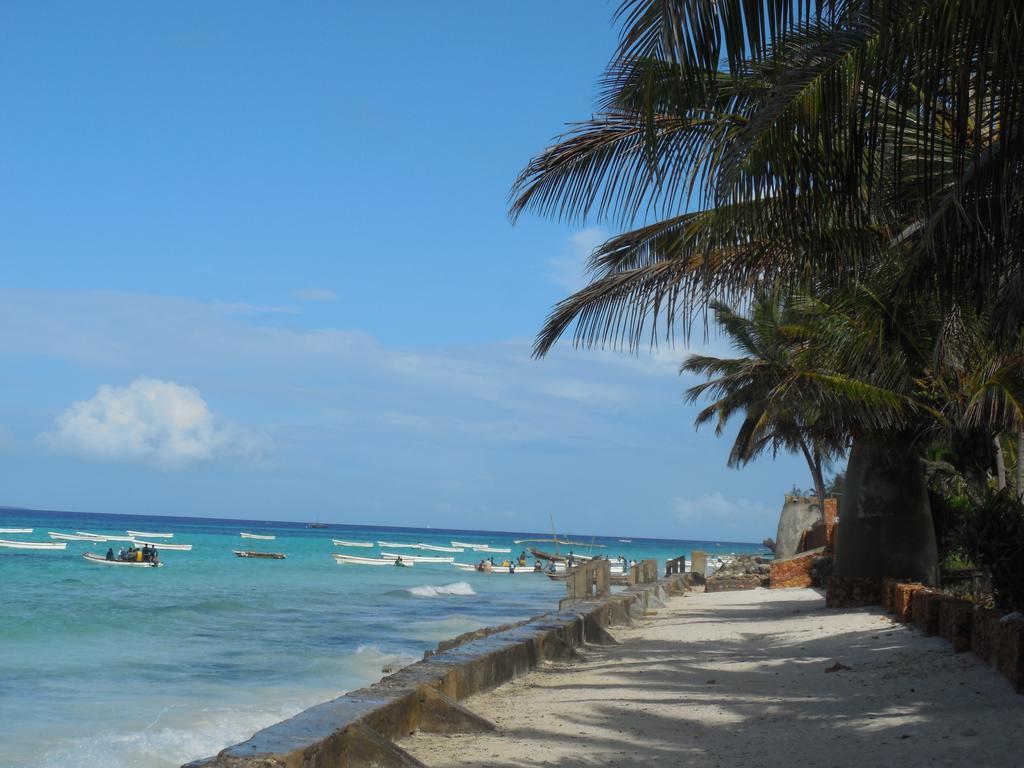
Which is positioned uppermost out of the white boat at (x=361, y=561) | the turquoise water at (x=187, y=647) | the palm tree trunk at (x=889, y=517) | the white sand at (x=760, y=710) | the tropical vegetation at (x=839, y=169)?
the tropical vegetation at (x=839, y=169)

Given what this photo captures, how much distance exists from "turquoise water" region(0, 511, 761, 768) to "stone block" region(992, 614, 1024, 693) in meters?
8.59

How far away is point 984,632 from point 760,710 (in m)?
2.10

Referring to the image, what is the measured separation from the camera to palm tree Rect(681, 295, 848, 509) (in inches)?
591

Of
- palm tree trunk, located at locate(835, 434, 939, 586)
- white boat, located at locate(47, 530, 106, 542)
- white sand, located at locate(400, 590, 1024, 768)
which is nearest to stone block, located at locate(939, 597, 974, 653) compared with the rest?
white sand, located at locate(400, 590, 1024, 768)

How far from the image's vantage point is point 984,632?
8.88m

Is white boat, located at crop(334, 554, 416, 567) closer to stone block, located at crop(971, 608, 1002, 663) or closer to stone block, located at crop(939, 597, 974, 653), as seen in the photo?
stone block, located at crop(939, 597, 974, 653)

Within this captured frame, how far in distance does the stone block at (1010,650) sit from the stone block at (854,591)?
24.1ft

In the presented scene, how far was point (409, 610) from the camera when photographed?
114 ft

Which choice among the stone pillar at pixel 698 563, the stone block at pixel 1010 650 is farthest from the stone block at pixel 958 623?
the stone pillar at pixel 698 563

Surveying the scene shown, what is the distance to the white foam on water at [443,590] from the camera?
1700 inches

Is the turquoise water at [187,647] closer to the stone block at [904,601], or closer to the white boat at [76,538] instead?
the stone block at [904,601]

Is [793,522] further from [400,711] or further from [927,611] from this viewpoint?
[400,711]

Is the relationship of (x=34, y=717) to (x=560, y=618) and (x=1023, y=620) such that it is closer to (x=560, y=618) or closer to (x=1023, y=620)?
(x=560, y=618)

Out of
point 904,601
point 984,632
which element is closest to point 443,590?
point 904,601
